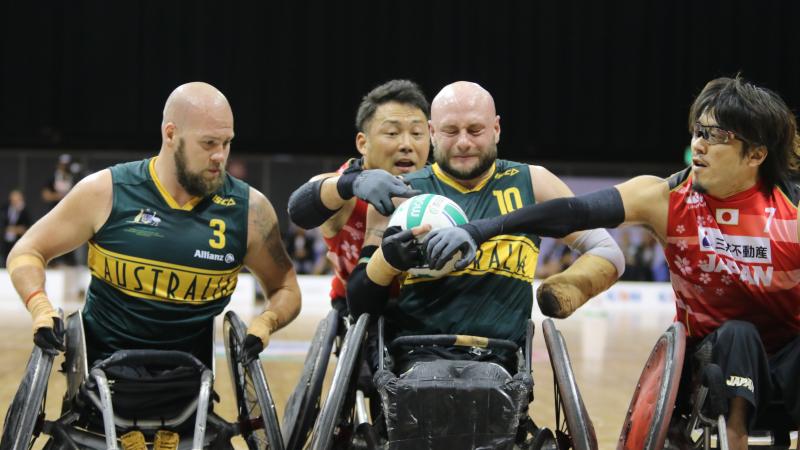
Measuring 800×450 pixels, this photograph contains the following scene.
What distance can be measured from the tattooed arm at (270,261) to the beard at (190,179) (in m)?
0.18

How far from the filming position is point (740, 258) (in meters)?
2.97

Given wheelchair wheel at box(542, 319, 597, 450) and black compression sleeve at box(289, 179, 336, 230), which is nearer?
wheelchair wheel at box(542, 319, 597, 450)

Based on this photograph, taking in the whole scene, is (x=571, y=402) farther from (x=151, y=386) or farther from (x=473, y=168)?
(x=151, y=386)

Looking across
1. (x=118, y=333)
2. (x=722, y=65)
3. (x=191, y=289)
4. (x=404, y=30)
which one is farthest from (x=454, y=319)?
(x=722, y=65)

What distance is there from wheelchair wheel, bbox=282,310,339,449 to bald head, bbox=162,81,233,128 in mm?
828

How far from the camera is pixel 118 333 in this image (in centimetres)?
318

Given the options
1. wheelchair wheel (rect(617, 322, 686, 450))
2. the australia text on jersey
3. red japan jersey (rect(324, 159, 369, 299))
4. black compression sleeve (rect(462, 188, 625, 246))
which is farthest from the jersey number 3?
the australia text on jersey

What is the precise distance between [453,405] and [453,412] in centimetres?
2

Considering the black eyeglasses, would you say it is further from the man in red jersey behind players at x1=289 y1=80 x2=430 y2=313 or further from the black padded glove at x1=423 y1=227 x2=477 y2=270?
the man in red jersey behind players at x1=289 y1=80 x2=430 y2=313

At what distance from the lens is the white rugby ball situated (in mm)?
2920

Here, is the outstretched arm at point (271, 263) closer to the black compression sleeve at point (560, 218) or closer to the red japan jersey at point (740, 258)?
the black compression sleeve at point (560, 218)

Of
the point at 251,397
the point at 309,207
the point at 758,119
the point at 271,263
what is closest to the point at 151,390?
the point at 251,397

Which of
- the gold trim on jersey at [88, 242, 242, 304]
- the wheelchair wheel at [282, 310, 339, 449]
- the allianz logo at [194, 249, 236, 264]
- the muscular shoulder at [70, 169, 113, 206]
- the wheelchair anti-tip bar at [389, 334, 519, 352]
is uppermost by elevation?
the muscular shoulder at [70, 169, 113, 206]

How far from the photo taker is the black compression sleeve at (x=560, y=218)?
3002 millimetres
